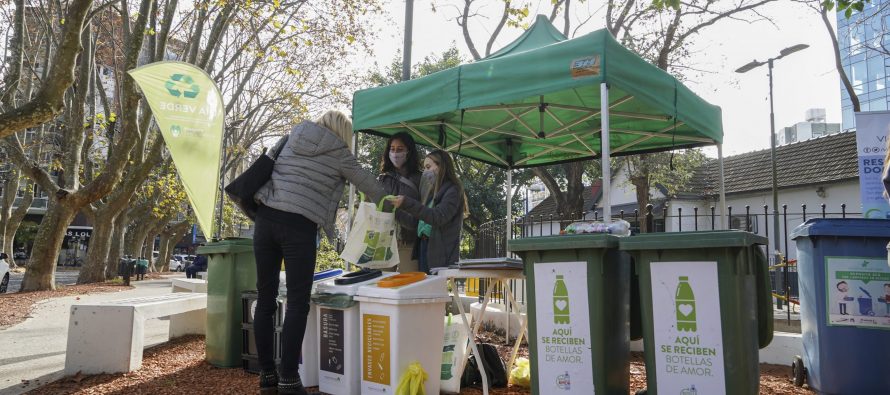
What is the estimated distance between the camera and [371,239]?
4.41 m

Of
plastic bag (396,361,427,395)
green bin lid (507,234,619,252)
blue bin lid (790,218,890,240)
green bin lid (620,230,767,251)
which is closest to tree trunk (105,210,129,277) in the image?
plastic bag (396,361,427,395)

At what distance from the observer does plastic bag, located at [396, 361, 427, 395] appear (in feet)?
12.3

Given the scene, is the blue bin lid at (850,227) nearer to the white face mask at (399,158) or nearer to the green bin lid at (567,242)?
the green bin lid at (567,242)

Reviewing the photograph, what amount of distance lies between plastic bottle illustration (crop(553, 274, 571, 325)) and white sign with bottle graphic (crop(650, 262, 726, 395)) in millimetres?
491

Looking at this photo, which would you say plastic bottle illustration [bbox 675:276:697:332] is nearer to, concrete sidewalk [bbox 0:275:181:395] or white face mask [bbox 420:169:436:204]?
white face mask [bbox 420:169:436:204]

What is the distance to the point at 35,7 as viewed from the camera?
48.9ft

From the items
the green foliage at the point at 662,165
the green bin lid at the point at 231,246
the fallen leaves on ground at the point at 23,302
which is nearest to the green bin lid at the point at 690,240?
the green bin lid at the point at 231,246

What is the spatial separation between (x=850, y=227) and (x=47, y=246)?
Result: 646 inches

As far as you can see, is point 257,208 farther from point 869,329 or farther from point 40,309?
point 40,309

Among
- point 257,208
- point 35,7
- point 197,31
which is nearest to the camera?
point 257,208

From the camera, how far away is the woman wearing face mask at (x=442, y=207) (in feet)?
15.4

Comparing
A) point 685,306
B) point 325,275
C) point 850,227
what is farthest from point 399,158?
point 850,227

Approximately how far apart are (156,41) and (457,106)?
10771 mm

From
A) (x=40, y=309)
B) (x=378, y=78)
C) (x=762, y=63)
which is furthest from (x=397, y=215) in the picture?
(x=378, y=78)
